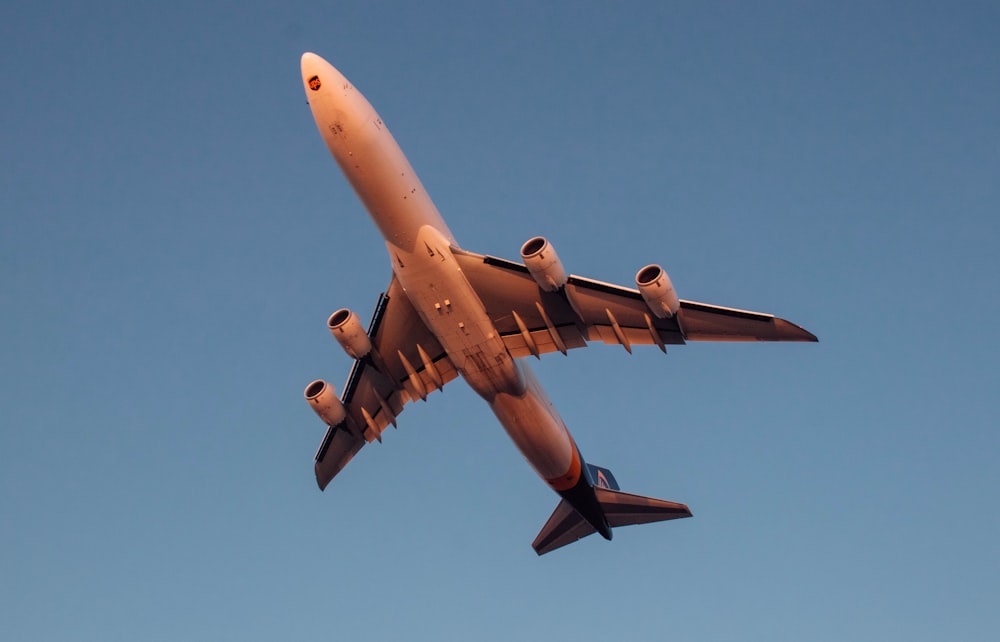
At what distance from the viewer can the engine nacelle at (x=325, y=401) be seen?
36.8 meters

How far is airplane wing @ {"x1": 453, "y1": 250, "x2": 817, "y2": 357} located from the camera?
3203 centimetres

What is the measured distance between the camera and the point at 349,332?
116 feet

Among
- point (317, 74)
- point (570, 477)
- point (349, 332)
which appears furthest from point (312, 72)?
point (570, 477)

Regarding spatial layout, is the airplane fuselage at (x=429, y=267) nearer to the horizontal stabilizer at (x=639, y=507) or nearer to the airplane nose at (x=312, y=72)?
the airplane nose at (x=312, y=72)

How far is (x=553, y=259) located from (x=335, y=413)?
10.2 meters

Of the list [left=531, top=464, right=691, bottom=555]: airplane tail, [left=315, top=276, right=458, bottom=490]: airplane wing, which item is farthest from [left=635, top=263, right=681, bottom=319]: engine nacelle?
[left=531, top=464, right=691, bottom=555]: airplane tail

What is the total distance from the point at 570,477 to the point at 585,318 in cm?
694


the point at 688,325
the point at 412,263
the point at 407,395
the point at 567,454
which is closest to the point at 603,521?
the point at 567,454

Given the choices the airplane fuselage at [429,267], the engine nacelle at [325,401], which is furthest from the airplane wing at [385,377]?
the airplane fuselage at [429,267]

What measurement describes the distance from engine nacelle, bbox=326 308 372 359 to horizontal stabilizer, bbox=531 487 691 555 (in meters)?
10.7

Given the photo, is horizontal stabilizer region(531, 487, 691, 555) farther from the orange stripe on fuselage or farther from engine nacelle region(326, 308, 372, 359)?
engine nacelle region(326, 308, 372, 359)

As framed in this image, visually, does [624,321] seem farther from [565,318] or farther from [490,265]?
[490,265]

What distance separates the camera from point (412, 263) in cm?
3288

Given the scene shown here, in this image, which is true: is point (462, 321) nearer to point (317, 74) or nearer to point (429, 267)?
point (429, 267)
